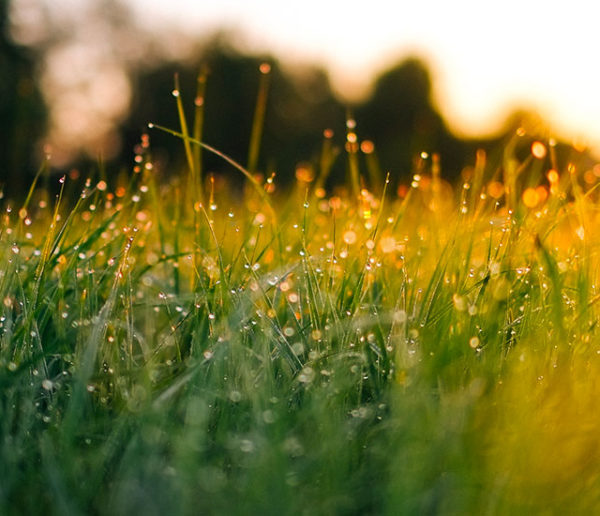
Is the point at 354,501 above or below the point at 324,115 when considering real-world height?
above

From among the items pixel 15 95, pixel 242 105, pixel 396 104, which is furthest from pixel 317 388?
pixel 396 104

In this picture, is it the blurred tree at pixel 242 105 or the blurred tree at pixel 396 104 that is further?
the blurred tree at pixel 396 104

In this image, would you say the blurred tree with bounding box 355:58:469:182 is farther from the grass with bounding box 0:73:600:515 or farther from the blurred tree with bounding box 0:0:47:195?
the grass with bounding box 0:73:600:515

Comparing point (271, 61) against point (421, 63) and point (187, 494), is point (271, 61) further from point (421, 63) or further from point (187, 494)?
point (187, 494)

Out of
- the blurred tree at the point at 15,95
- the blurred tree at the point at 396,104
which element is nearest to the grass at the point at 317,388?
the blurred tree at the point at 15,95

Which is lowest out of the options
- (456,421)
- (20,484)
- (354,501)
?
(20,484)

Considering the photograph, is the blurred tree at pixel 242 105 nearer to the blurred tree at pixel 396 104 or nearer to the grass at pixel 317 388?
the blurred tree at pixel 396 104

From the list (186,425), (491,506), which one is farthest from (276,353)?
(491,506)

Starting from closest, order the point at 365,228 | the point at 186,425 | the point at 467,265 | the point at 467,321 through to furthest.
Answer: the point at 186,425 → the point at 467,321 → the point at 467,265 → the point at 365,228
